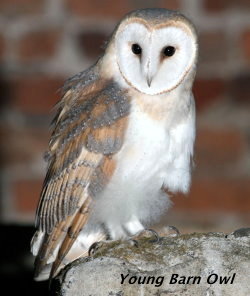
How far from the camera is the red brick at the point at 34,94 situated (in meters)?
2.47

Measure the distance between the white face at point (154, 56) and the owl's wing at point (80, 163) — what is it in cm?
5

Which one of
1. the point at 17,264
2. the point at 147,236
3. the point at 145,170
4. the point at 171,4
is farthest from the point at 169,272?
the point at 171,4

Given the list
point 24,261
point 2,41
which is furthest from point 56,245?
point 2,41

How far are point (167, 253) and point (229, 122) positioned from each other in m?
1.18

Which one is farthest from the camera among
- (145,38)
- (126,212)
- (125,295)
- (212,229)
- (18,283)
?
(212,229)

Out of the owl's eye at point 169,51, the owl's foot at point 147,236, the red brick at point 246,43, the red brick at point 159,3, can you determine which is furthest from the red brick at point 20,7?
the owl's foot at point 147,236

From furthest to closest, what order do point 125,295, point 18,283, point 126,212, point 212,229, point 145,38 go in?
point 212,229, point 18,283, point 126,212, point 145,38, point 125,295

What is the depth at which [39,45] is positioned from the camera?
8.14 ft

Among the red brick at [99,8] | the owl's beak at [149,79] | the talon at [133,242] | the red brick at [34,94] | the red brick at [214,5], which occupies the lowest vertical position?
the red brick at [34,94]

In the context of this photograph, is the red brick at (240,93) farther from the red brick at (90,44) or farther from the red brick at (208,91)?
the red brick at (90,44)

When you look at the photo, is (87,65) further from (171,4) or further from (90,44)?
(171,4)

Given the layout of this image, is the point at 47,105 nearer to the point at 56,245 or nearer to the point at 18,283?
the point at 18,283

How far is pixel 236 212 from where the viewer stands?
8.00 feet

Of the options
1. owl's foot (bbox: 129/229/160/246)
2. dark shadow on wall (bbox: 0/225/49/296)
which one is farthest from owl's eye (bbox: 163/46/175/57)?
dark shadow on wall (bbox: 0/225/49/296)
